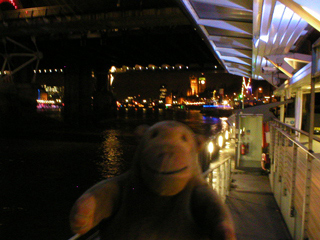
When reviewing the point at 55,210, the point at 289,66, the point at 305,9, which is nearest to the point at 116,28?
the point at 289,66

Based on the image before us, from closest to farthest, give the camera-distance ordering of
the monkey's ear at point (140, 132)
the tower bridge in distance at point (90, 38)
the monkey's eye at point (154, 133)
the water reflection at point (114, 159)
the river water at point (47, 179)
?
the monkey's eye at point (154, 133), the monkey's ear at point (140, 132), the river water at point (47, 179), the water reflection at point (114, 159), the tower bridge in distance at point (90, 38)

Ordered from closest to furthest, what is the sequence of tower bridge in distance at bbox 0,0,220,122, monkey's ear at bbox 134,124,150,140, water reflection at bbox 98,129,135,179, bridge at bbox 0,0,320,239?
monkey's ear at bbox 134,124,150,140 < bridge at bbox 0,0,320,239 < water reflection at bbox 98,129,135,179 < tower bridge in distance at bbox 0,0,220,122

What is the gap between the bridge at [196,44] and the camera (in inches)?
182

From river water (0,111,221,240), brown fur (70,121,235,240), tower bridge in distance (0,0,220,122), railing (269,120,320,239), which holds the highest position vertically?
tower bridge in distance (0,0,220,122)

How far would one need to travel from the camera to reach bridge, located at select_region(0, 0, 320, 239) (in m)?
4.63

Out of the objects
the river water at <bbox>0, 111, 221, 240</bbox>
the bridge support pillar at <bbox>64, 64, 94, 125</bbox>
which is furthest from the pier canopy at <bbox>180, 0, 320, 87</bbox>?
the bridge support pillar at <bbox>64, 64, 94, 125</bbox>

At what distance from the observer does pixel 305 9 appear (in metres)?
4.50

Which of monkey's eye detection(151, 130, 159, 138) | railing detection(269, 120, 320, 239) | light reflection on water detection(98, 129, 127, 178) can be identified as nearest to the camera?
monkey's eye detection(151, 130, 159, 138)

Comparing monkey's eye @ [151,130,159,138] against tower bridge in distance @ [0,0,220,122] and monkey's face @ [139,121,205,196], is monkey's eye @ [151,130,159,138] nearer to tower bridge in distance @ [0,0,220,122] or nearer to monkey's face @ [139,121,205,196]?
monkey's face @ [139,121,205,196]

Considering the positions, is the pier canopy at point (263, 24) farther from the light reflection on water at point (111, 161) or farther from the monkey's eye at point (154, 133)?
the light reflection on water at point (111, 161)

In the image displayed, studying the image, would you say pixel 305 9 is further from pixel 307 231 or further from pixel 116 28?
pixel 116 28

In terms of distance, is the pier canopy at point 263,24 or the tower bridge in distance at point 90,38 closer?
the pier canopy at point 263,24

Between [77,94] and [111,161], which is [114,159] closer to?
[111,161]

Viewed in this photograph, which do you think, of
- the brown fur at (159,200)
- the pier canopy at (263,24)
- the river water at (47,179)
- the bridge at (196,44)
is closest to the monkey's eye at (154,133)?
the brown fur at (159,200)
